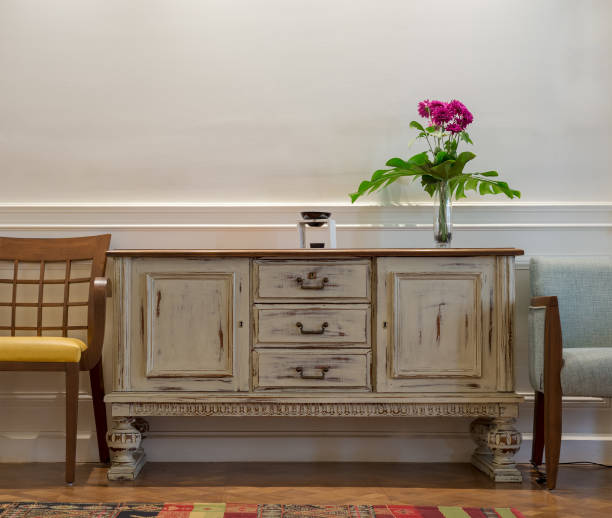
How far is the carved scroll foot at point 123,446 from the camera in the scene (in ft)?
7.55

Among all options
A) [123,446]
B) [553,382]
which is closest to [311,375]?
[123,446]

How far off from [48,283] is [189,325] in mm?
752

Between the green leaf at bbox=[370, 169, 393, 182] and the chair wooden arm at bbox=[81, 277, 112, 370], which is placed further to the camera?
the green leaf at bbox=[370, 169, 393, 182]

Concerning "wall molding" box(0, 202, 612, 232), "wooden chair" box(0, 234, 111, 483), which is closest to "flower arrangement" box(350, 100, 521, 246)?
"wall molding" box(0, 202, 612, 232)

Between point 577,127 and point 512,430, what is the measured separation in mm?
1405

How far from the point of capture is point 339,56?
9.13 feet

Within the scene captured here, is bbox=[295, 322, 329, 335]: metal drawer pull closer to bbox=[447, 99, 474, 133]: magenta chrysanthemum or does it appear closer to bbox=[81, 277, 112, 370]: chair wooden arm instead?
bbox=[81, 277, 112, 370]: chair wooden arm

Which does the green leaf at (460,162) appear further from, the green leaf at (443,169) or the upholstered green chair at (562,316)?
the upholstered green chair at (562,316)

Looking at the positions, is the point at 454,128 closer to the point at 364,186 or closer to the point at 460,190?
the point at 460,190

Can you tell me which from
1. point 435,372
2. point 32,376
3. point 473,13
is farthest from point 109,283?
point 473,13

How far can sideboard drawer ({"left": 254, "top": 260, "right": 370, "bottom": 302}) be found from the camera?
7.57 ft

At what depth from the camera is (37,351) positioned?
219 centimetres

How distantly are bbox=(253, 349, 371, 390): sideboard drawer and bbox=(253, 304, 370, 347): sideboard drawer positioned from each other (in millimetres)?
42

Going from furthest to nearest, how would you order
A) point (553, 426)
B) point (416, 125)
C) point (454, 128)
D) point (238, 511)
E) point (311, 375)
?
point (416, 125)
point (454, 128)
point (311, 375)
point (553, 426)
point (238, 511)
